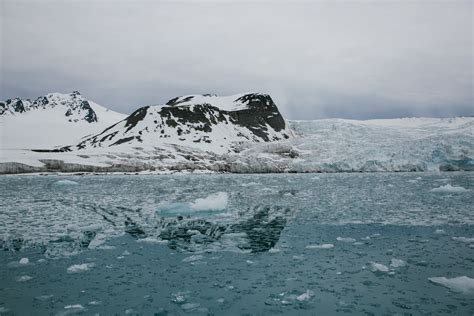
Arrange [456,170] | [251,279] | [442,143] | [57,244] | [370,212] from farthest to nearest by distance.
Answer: [456,170] → [442,143] → [370,212] → [57,244] → [251,279]

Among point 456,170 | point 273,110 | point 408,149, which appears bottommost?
point 456,170

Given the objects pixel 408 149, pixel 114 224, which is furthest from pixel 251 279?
pixel 408 149

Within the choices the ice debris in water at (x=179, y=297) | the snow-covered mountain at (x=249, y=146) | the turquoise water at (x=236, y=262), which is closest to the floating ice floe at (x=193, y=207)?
the turquoise water at (x=236, y=262)

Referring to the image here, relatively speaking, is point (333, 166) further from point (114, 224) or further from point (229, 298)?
point (229, 298)

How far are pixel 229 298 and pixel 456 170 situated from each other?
86215mm

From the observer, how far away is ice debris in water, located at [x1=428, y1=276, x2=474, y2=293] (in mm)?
9977

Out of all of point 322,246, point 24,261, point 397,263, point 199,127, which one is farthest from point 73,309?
point 199,127

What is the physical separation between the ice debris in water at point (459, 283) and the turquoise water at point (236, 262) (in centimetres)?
6

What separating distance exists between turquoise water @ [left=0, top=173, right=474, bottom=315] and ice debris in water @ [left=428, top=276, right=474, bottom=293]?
6 centimetres

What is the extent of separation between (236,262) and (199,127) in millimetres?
141003

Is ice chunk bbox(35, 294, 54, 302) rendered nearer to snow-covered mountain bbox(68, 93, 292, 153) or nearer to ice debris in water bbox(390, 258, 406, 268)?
ice debris in water bbox(390, 258, 406, 268)

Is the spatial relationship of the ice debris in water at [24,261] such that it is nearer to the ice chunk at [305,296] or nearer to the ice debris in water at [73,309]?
the ice debris in water at [73,309]

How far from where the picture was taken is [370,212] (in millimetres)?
23406

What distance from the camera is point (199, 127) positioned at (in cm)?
15212
